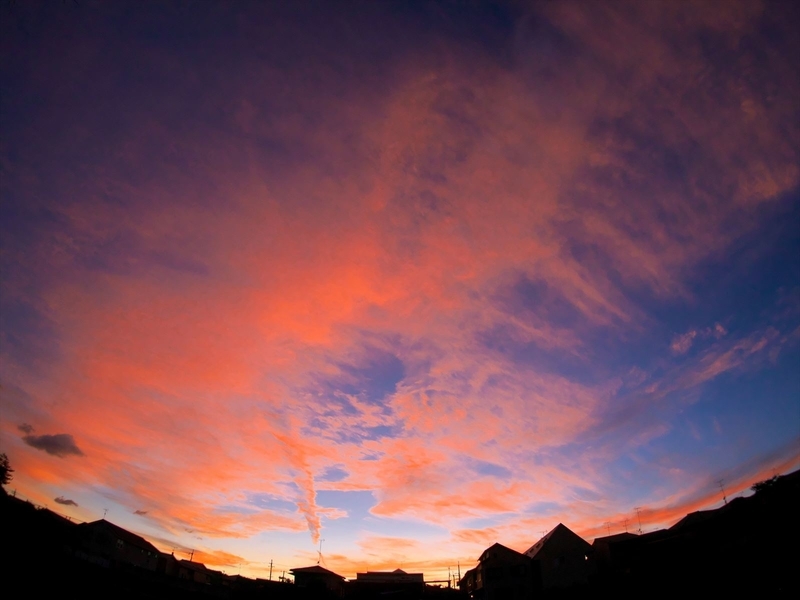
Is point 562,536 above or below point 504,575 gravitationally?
above

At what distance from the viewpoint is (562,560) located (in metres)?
55.7

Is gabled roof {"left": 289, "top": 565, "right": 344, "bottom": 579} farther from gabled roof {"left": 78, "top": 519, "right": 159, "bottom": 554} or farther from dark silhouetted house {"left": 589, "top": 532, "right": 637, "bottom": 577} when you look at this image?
dark silhouetted house {"left": 589, "top": 532, "right": 637, "bottom": 577}

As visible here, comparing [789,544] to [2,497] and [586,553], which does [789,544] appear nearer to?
[586,553]

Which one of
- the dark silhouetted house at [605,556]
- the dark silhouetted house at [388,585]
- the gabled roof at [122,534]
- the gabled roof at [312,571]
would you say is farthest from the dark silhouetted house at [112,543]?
the dark silhouetted house at [605,556]

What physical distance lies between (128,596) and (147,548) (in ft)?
162

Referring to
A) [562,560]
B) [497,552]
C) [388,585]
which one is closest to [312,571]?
[388,585]

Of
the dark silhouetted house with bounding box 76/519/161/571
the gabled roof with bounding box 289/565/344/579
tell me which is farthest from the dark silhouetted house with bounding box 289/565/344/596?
the dark silhouetted house with bounding box 76/519/161/571

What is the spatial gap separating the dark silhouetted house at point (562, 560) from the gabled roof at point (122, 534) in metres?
66.1

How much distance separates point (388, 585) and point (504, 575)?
19679 mm

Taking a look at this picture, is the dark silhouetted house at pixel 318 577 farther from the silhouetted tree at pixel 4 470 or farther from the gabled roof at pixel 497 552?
the silhouetted tree at pixel 4 470

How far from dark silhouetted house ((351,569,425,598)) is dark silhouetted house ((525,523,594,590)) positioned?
18499 millimetres

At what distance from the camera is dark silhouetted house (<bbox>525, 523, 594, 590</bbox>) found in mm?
54188

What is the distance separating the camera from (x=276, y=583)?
6303 centimetres

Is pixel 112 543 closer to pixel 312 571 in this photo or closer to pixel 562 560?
pixel 312 571
